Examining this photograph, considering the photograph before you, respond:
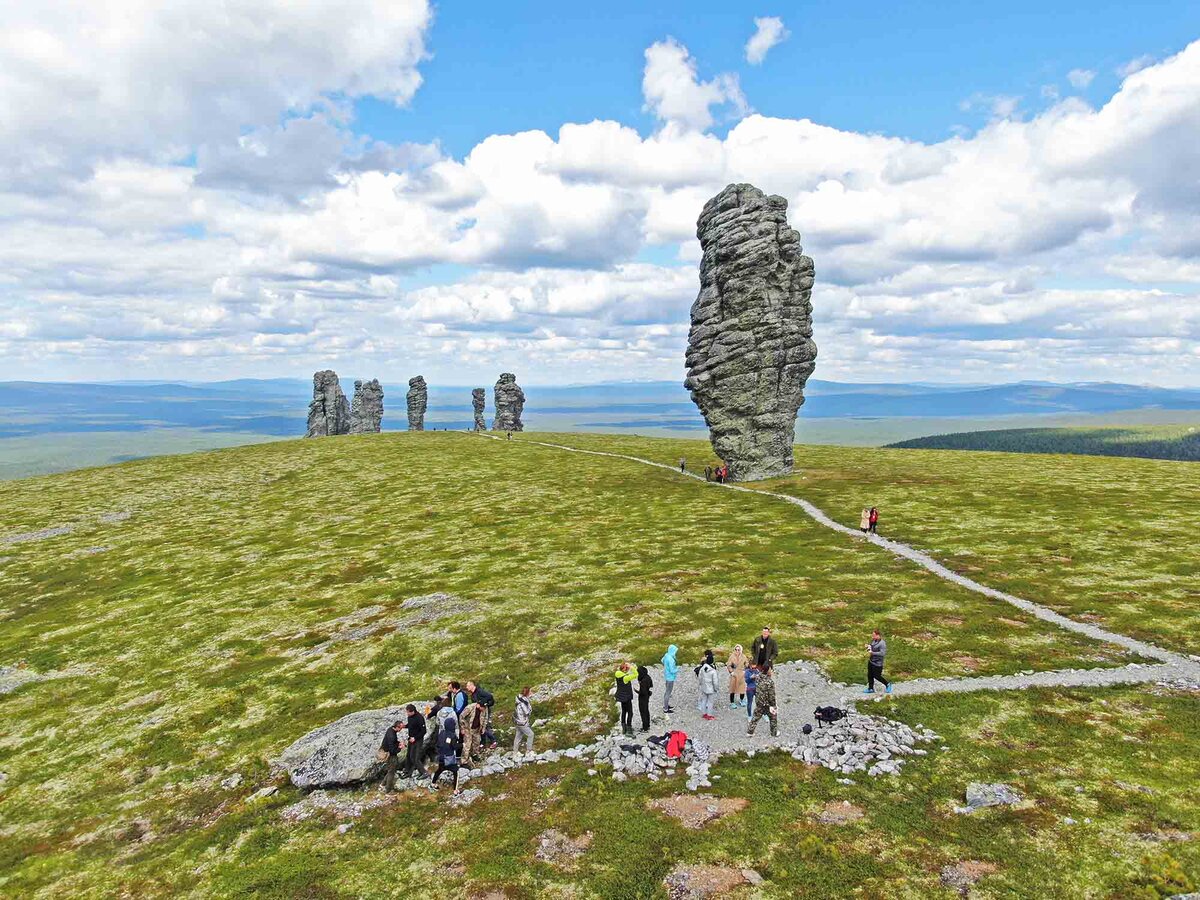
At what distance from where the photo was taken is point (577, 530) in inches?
2516

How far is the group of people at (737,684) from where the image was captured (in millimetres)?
24797

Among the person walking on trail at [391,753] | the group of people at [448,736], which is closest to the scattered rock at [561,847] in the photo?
the group of people at [448,736]

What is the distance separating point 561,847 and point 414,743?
7.94m

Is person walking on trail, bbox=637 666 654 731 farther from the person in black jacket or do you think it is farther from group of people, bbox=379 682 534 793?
the person in black jacket

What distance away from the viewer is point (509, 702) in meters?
29.6

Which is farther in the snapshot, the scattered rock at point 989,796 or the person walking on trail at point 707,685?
the person walking on trail at point 707,685

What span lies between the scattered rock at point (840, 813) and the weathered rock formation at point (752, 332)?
6233 cm

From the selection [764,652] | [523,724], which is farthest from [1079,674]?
[523,724]

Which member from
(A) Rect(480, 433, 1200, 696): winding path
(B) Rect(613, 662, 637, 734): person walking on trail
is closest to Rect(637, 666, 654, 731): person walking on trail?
(B) Rect(613, 662, 637, 734): person walking on trail

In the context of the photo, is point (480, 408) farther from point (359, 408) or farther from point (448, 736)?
point (448, 736)

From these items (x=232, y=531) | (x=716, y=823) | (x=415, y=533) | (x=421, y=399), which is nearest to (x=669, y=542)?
(x=415, y=533)

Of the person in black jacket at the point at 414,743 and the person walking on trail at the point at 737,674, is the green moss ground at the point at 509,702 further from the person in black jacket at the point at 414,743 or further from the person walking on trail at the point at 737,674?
the person walking on trail at the point at 737,674

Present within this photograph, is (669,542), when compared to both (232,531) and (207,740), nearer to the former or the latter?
(207,740)

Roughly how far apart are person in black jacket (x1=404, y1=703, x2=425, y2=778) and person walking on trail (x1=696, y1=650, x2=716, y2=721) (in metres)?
11.8
